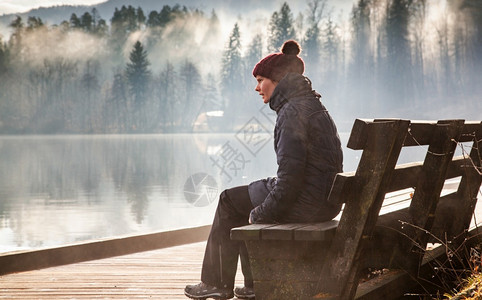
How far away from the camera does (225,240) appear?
3.51 metres

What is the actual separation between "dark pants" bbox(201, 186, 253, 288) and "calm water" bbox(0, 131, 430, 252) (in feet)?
12.5

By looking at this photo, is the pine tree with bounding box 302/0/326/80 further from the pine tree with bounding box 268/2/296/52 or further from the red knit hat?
the red knit hat

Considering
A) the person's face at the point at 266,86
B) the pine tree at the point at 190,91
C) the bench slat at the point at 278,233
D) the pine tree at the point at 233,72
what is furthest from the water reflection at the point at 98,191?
the pine tree at the point at 190,91

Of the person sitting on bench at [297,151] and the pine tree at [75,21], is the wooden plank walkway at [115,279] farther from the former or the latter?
the pine tree at [75,21]

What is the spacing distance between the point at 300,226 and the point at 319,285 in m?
0.25

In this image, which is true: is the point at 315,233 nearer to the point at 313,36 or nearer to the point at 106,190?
the point at 106,190

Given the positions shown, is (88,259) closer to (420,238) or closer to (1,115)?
(420,238)

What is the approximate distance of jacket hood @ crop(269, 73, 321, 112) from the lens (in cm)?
314

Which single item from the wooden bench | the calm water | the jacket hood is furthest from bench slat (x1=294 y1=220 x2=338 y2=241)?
the calm water

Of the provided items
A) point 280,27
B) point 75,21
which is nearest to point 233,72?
point 280,27

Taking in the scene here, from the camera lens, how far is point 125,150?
7519 centimetres

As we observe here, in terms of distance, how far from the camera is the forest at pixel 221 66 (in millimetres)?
79812

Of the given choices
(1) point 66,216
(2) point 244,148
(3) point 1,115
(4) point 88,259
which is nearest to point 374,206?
(4) point 88,259

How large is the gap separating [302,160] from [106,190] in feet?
117
